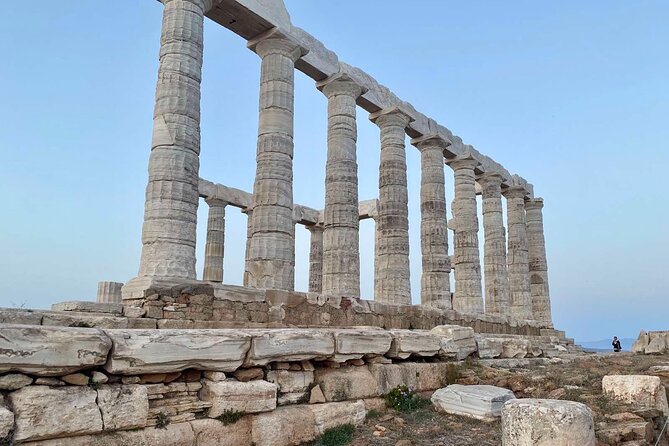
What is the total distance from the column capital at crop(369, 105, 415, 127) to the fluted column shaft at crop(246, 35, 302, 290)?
16.4 feet

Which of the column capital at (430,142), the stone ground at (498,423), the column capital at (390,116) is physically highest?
the column capital at (390,116)

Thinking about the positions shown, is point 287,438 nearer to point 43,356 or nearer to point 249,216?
point 43,356

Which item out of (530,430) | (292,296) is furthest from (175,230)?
(530,430)

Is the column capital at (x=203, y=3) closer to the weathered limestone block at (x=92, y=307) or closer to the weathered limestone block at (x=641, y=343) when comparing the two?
the weathered limestone block at (x=92, y=307)

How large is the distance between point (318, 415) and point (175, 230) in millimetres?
7964

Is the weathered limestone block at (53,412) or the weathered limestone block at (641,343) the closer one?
the weathered limestone block at (53,412)

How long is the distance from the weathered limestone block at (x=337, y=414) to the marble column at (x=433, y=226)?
49.9 ft

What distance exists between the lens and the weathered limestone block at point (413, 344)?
7508mm

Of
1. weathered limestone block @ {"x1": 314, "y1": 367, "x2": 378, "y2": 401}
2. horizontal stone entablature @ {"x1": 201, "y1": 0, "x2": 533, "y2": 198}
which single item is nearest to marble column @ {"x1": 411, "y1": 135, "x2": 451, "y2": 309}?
horizontal stone entablature @ {"x1": 201, "y1": 0, "x2": 533, "y2": 198}

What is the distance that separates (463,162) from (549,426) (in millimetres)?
20641

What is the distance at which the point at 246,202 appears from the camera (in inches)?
1020

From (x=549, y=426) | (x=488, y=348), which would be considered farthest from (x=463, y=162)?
(x=549, y=426)

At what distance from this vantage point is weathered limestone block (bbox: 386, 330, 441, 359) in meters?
7.51

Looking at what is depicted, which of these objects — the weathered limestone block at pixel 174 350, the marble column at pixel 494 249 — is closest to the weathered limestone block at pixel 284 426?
the weathered limestone block at pixel 174 350
